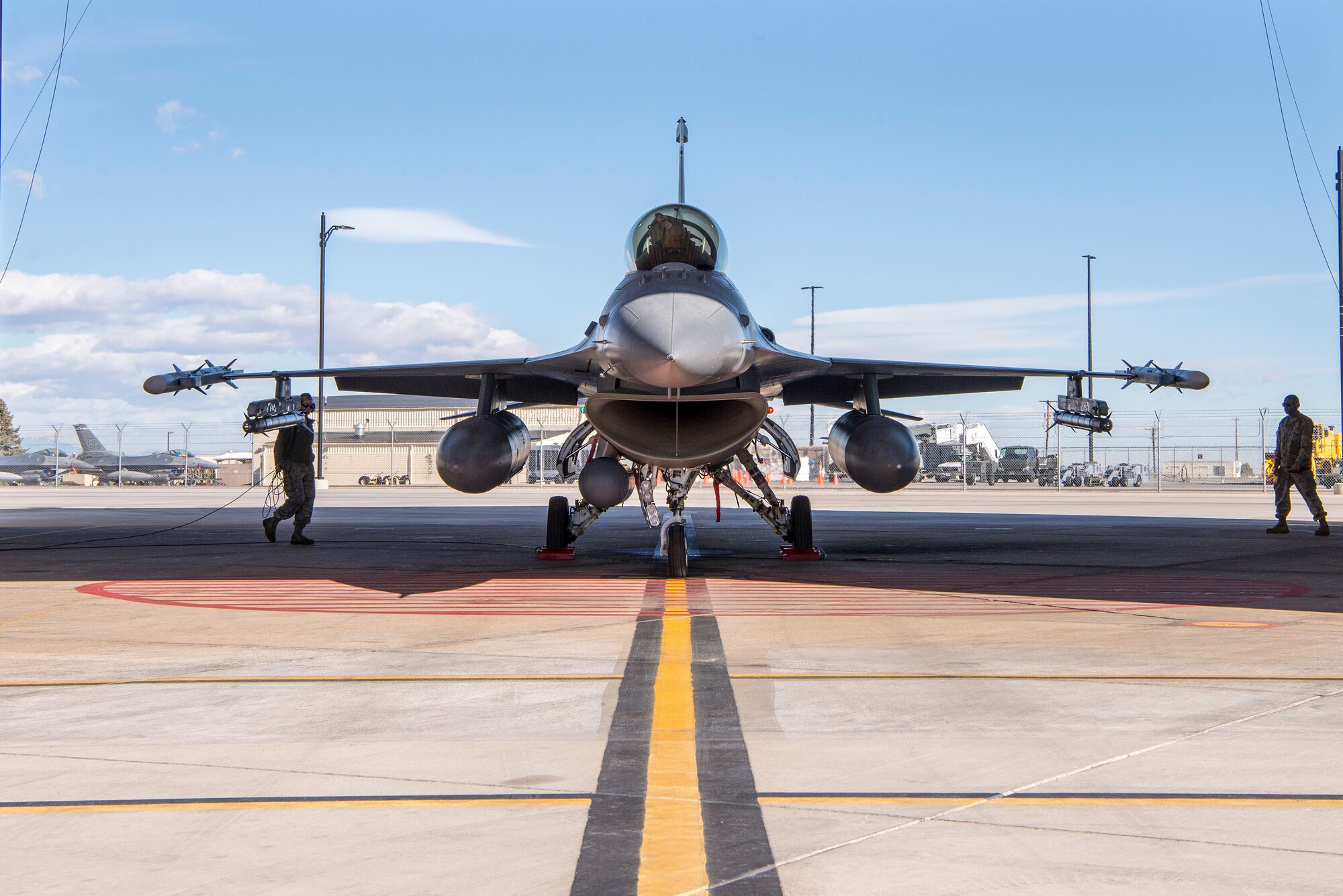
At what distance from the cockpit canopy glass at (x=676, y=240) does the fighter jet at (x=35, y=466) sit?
228ft

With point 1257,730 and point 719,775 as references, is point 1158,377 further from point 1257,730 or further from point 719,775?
point 719,775

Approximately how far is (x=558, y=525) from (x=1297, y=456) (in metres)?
11.1

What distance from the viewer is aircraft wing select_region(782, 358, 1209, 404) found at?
1260 centimetres

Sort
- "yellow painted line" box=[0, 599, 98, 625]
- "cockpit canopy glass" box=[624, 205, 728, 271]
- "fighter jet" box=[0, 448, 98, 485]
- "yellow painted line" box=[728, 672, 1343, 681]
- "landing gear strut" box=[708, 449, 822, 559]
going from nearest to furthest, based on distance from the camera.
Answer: "yellow painted line" box=[728, 672, 1343, 681], "yellow painted line" box=[0, 599, 98, 625], "cockpit canopy glass" box=[624, 205, 728, 271], "landing gear strut" box=[708, 449, 822, 559], "fighter jet" box=[0, 448, 98, 485]

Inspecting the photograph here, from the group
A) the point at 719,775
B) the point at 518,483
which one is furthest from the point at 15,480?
the point at 719,775

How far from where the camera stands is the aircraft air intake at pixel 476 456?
1121 centimetres

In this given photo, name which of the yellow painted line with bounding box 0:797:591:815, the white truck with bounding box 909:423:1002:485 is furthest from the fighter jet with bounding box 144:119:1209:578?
the white truck with bounding box 909:423:1002:485

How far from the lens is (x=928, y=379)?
50.9ft

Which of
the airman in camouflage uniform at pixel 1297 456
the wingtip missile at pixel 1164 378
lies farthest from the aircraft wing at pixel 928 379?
the airman in camouflage uniform at pixel 1297 456

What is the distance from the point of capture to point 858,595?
9.52 metres

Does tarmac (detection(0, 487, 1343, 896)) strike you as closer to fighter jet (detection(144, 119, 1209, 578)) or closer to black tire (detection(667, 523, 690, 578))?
black tire (detection(667, 523, 690, 578))

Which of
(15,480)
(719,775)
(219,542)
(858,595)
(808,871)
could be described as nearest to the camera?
(808,871)

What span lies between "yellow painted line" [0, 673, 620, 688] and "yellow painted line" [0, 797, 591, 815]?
2148 millimetres

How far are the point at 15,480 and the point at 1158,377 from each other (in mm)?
73378
